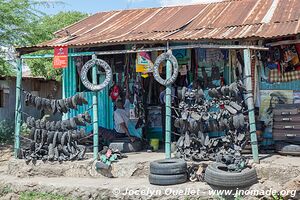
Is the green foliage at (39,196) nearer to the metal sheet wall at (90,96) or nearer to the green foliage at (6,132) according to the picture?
the metal sheet wall at (90,96)

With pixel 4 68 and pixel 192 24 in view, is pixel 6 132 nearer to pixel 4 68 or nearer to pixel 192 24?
pixel 4 68

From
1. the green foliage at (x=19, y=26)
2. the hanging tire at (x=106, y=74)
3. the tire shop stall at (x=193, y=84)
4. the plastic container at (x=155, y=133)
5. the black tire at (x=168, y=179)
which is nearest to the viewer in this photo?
the black tire at (x=168, y=179)

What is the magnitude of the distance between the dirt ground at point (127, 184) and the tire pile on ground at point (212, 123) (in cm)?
69

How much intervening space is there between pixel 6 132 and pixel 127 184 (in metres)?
9.14

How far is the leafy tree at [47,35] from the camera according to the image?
1525 cm

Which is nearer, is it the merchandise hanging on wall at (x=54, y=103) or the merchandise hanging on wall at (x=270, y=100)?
the merchandise hanging on wall at (x=270, y=100)

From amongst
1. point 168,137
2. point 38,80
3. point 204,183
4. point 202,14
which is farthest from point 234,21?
point 38,80

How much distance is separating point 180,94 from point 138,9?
5.43m

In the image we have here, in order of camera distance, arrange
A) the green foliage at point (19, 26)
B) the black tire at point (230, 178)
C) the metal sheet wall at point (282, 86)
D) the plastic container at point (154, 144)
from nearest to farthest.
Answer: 1. the black tire at point (230, 178)
2. the metal sheet wall at point (282, 86)
3. the plastic container at point (154, 144)
4. the green foliage at point (19, 26)

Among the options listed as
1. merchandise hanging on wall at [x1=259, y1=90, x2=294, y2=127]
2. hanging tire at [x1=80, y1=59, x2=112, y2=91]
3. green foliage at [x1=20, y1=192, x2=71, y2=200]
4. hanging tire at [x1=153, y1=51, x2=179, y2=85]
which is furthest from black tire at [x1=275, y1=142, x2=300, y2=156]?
green foliage at [x1=20, y1=192, x2=71, y2=200]

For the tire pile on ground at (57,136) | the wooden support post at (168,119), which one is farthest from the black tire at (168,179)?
the tire pile on ground at (57,136)

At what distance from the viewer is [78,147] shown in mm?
9289

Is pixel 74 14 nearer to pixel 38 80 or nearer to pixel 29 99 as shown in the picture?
pixel 38 80

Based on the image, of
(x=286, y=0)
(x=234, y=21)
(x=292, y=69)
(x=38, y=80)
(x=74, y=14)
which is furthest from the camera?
(x=74, y=14)
